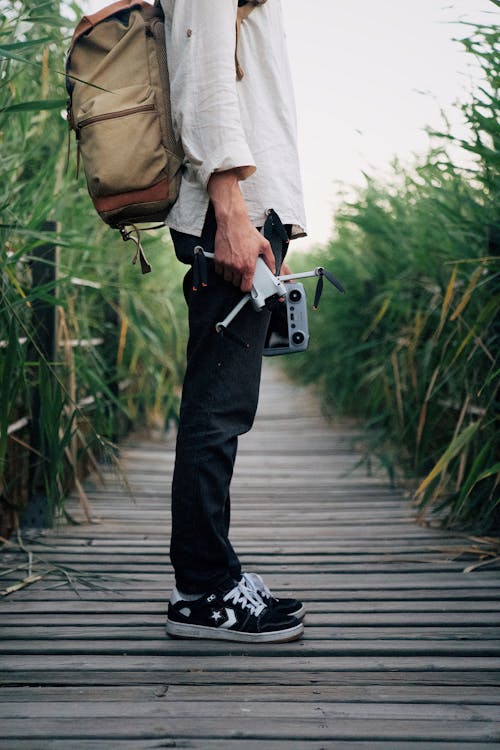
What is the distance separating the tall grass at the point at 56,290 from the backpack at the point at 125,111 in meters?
0.10

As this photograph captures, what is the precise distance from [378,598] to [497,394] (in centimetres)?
76

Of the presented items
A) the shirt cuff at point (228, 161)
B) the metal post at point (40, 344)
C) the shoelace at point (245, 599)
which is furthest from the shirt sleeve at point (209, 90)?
the metal post at point (40, 344)

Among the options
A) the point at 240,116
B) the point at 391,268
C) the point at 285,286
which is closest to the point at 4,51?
the point at 240,116

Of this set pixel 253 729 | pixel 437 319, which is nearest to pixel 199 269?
pixel 253 729

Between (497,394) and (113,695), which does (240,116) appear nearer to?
(113,695)

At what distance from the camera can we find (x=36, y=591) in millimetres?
2043

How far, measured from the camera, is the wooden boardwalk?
4.40 ft

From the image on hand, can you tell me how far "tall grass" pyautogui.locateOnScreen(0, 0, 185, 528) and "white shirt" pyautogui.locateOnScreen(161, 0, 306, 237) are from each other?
0.28 metres

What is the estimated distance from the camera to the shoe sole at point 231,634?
1.71 m

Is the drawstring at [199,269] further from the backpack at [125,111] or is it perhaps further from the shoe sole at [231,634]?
the shoe sole at [231,634]

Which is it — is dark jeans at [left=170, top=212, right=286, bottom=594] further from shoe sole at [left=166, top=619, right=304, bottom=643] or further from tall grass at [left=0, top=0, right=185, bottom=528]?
tall grass at [left=0, top=0, right=185, bottom=528]

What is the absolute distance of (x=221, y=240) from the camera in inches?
61.6

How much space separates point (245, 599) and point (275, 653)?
0.12 meters

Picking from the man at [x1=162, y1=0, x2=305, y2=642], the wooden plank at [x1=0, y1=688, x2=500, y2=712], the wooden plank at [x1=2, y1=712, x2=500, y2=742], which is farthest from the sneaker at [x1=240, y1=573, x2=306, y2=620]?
the wooden plank at [x1=2, y1=712, x2=500, y2=742]
